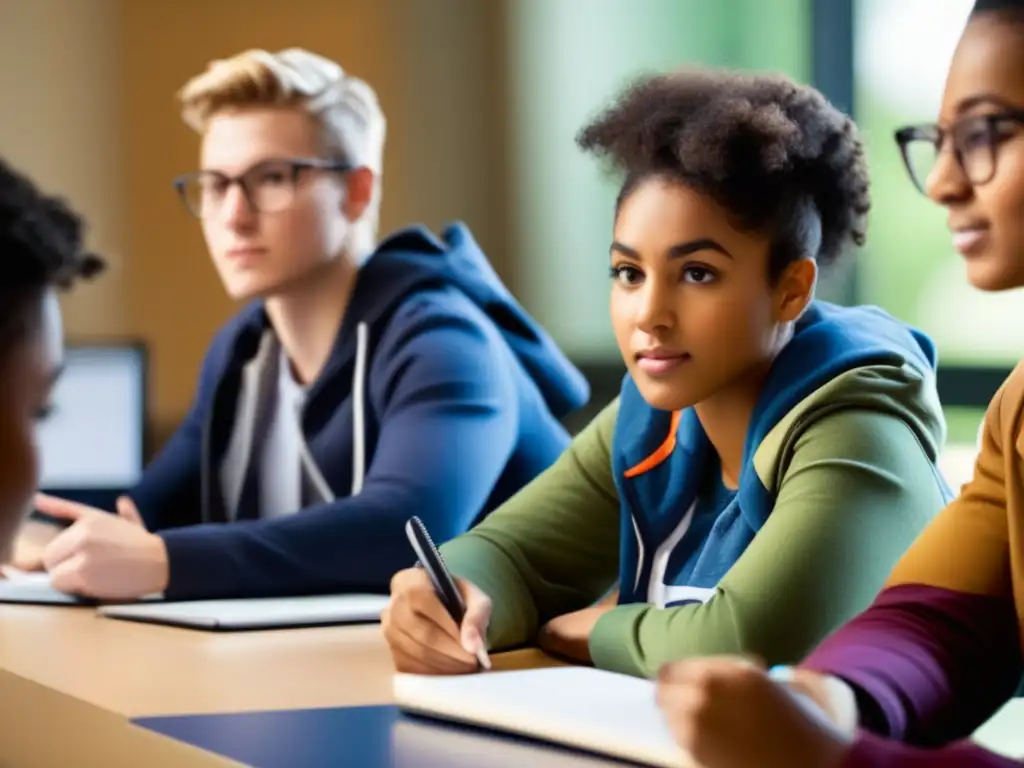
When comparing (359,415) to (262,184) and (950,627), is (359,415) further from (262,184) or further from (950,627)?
(950,627)

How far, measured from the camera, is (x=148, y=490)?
2.35 meters

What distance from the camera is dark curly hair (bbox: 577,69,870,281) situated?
53.5 inches

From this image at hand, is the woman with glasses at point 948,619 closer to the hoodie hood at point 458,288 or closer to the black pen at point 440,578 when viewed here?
the black pen at point 440,578

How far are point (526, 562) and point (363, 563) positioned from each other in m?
0.31

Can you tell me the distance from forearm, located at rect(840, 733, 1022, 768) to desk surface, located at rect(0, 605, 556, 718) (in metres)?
0.52

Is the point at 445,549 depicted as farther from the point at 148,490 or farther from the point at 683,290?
the point at 148,490

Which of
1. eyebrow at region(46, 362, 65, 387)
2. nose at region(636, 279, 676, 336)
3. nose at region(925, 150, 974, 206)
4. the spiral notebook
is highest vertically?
nose at region(925, 150, 974, 206)

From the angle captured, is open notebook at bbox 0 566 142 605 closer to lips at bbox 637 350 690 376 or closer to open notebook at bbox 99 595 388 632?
open notebook at bbox 99 595 388 632

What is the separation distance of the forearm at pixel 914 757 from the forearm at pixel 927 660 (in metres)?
0.11

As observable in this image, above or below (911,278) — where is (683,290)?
above

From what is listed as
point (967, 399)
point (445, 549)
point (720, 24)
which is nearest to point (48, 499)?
point (445, 549)

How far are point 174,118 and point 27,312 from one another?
9.83 feet

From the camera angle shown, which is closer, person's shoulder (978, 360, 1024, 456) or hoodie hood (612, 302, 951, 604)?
person's shoulder (978, 360, 1024, 456)

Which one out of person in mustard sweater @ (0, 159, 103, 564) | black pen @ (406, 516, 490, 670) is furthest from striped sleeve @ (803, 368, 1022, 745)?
person in mustard sweater @ (0, 159, 103, 564)
